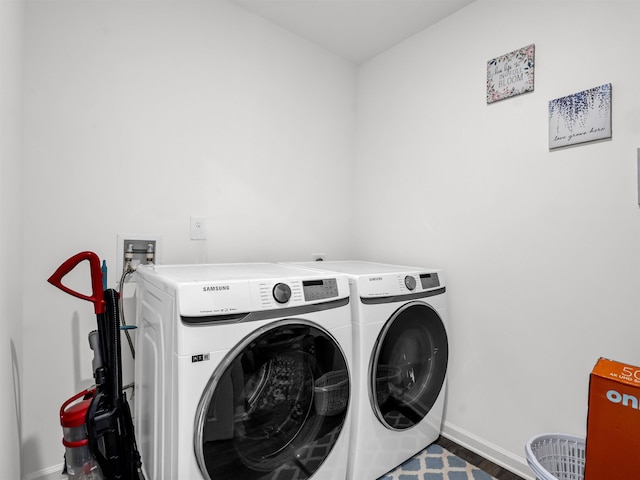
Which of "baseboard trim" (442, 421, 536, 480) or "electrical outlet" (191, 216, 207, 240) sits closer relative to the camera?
"baseboard trim" (442, 421, 536, 480)

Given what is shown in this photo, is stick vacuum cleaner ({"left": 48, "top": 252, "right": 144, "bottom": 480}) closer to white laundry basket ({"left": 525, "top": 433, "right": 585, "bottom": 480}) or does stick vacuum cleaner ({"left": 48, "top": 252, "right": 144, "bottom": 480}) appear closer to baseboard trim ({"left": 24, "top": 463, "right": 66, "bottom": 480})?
baseboard trim ({"left": 24, "top": 463, "right": 66, "bottom": 480})

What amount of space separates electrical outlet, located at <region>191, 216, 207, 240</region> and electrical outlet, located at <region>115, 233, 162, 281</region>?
16cm

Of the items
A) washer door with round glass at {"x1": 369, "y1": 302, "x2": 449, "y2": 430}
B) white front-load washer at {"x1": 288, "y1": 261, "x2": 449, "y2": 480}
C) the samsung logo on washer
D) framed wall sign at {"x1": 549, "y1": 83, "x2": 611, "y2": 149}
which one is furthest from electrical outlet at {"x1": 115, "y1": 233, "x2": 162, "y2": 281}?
framed wall sign at {"x1": 549, "y1": 83, "x2": 611, "y2": 149}

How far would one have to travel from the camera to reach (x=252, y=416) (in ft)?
3.61

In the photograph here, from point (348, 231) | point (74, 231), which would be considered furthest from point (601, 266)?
point (74, 231)

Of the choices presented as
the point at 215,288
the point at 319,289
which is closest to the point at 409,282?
the point at 319,289

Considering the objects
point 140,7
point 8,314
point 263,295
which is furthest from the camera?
point 140,7

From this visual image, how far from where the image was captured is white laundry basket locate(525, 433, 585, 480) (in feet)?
4.24

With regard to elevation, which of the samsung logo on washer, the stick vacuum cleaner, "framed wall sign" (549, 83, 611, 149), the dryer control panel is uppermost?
"framed wall sign" (549, 83, 611, 149)

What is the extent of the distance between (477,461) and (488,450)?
0.08 metres

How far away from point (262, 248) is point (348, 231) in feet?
2.33

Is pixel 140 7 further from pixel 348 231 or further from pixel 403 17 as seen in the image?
pixel 348 231

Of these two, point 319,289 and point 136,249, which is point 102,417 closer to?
point 136,249

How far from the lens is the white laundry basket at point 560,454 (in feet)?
4.24
